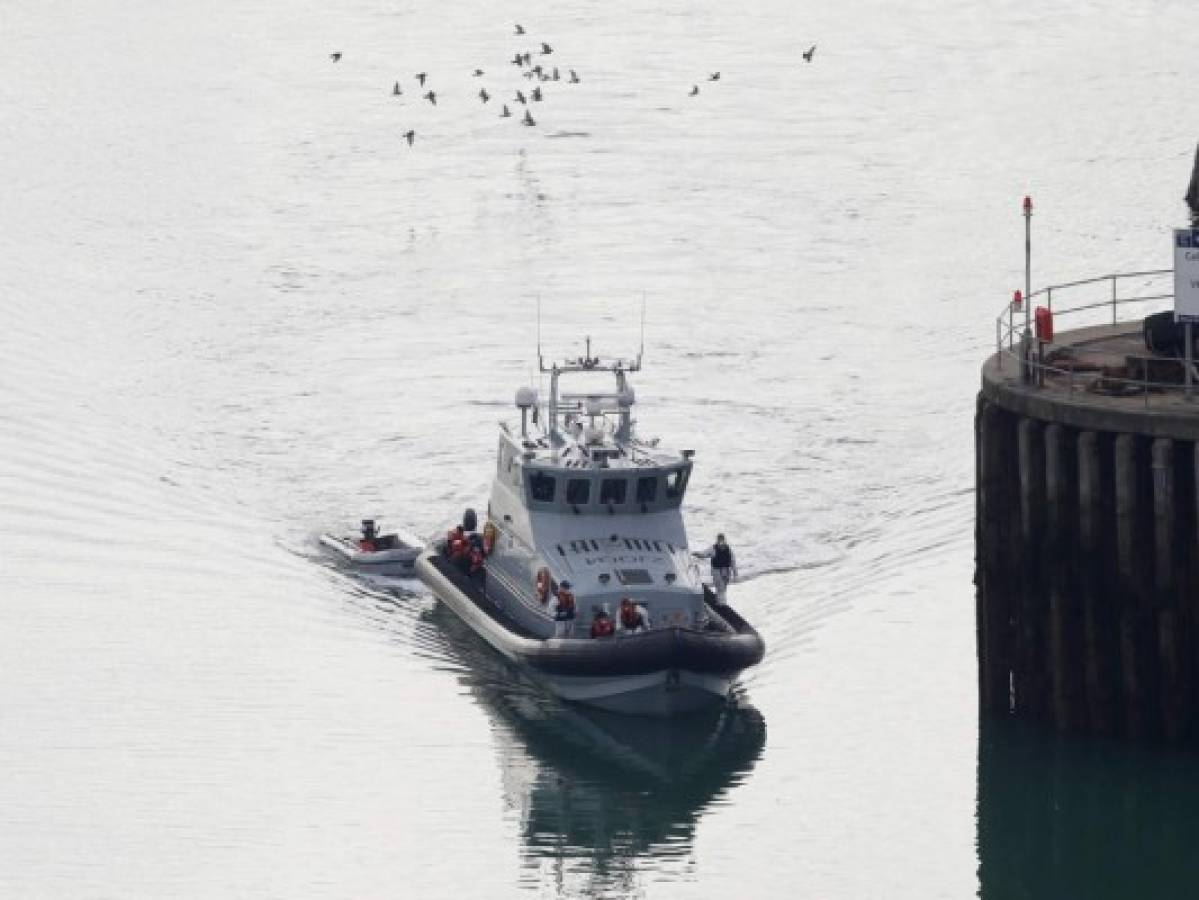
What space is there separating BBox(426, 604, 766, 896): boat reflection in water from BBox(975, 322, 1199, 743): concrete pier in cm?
538

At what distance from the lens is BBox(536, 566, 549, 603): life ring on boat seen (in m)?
57.6

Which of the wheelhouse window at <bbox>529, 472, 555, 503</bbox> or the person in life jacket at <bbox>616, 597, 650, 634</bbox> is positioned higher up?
the wheelhouse window at <bbox>529, 472, 555, 503</bbox>

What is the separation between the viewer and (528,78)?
119 m

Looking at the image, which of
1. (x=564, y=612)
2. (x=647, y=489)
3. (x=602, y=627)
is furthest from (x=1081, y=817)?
(x=647, y=489)

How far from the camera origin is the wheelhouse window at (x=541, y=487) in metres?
58.7

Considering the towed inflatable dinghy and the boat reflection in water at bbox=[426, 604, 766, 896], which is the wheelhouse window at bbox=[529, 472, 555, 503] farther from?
the towed inflatable dinghy

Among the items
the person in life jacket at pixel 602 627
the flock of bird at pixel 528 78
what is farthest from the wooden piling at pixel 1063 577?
the flock of bird at pixel 528 78

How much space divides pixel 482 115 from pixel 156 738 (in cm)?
6102

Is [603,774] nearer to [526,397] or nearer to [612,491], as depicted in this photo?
[612,491]

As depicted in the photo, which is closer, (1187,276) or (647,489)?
(1187,276)

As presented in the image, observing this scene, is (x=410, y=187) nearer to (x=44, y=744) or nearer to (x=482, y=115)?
(x=482, y=115)

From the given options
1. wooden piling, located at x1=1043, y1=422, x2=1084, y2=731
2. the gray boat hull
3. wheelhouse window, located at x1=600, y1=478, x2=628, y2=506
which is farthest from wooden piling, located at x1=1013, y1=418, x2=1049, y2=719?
wheelhouse window, located at x1=600, y1=478, x2=628, y2=506

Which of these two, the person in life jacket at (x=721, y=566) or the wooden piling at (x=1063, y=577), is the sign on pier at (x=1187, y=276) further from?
the person in life jacket at (x=721, y=566)

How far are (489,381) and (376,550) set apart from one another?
45.2ft
